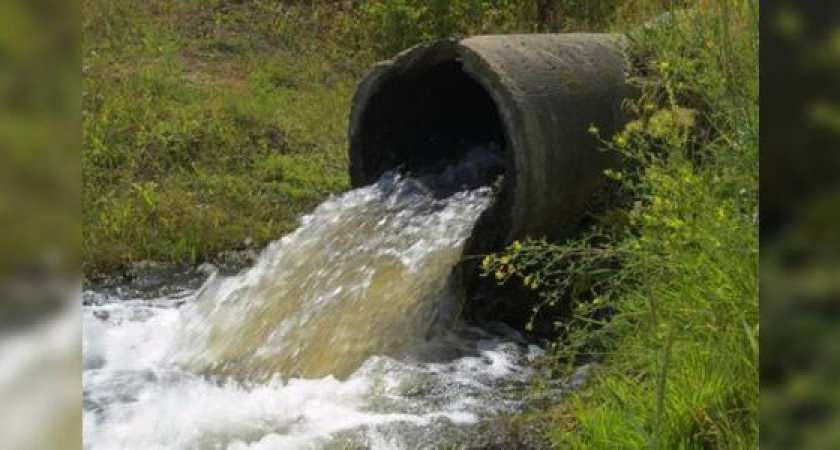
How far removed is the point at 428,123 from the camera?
5.56 meters

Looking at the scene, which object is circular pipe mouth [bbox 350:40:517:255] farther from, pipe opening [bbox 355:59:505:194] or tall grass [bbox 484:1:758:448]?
tall grass [bbox 484:1:758:448]

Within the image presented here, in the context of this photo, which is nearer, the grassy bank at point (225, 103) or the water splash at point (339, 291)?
the water splash at point (339, 291)

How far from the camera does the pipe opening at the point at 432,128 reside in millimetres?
5172

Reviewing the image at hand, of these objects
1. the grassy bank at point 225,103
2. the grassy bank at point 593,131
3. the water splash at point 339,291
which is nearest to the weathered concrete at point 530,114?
the grassy bank at point 593,131

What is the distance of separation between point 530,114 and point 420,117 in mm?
1556

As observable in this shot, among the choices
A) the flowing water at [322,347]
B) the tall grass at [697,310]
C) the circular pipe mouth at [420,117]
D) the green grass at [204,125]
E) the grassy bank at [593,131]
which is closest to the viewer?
the tall grass at [697,310]

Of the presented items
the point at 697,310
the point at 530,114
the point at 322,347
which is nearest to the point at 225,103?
the point at 322,347

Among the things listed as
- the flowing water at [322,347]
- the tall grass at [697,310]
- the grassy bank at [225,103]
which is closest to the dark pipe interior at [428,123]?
the flowing water at [322,347]

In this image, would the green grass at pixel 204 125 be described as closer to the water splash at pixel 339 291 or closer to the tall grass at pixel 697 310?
the water splash at pixel 339 291

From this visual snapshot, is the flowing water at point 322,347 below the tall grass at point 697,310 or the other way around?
below

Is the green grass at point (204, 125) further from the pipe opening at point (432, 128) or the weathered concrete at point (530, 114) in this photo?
the weathered concrete at point (530, 114)

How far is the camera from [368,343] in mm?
3975

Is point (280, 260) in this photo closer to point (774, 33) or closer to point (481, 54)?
point (481, 54)

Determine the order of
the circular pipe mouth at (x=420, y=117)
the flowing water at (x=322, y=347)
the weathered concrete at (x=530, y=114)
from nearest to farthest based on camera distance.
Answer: the flowing water at (x=322, y=347) < the weathered concrete at (x=530, y=114) < the circular pipe mouth at (x=420, y=117)
